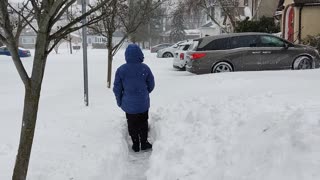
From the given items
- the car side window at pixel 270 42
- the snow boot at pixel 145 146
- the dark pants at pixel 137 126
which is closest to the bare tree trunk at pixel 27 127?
the dark pants at pixel 137 126

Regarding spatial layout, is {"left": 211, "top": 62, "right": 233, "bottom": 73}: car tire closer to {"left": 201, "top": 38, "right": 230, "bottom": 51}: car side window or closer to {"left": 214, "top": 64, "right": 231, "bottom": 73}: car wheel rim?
{"left": 214, "top": 64, "right": 231, "bottom": 73}: car wheel rim

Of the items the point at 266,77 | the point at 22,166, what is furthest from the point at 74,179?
the point at 266,77

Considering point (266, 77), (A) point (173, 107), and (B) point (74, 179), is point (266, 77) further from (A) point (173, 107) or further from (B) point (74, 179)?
(B) point (74, 179)

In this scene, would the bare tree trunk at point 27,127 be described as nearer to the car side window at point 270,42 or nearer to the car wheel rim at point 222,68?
the car wheel rim at point 222,68

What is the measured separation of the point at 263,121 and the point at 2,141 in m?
3.44

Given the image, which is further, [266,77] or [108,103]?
[266,77]

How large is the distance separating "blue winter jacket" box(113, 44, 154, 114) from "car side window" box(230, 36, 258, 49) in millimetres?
8934

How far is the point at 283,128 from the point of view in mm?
4711

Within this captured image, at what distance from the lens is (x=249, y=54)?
14625 mm

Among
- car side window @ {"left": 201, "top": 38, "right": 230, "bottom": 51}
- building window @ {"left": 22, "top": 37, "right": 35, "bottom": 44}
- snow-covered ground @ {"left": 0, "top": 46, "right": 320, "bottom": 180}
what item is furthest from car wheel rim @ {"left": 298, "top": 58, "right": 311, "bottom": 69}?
building window @ {"left": 22, "top": 37, "right": 35, "bottom": 44}

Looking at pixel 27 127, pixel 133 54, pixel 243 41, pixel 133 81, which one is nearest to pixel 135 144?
pixel 133 81

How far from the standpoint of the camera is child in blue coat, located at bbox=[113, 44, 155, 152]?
6.51 metres

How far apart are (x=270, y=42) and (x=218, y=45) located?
1.72 m

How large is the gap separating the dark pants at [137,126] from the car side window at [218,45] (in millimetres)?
8727
